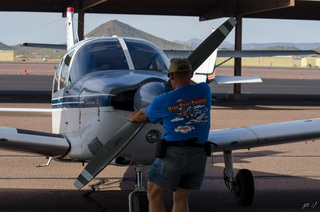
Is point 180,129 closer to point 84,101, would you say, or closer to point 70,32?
point 84,101

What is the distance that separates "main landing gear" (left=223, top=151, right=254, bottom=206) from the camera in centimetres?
670

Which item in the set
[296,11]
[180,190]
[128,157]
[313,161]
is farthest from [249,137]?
[296,11]

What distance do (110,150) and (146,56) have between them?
172 centimetres

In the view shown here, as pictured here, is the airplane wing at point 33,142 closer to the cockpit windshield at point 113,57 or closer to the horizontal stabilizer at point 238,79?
the cockpit windshield at point 113,57

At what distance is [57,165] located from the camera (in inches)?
369

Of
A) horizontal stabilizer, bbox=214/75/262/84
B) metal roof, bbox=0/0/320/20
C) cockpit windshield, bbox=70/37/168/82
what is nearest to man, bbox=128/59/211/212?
cockpit windshield, bbox=70/37/168/82

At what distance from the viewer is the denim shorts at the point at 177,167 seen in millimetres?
4254

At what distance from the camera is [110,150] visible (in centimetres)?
502

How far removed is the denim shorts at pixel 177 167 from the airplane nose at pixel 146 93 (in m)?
0.59

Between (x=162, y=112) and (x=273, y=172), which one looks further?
(x=273, y=172)

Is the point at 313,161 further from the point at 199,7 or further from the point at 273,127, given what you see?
the point at 199,7

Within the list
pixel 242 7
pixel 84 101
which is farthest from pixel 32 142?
pixel 242 7

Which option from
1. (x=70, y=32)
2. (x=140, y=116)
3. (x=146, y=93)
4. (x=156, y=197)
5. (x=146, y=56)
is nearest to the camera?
(x=156, y=197)

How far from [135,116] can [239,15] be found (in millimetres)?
21665
